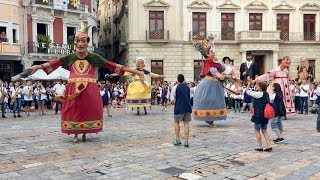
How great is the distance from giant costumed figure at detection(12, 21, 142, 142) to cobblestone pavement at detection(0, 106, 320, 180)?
0.42 m

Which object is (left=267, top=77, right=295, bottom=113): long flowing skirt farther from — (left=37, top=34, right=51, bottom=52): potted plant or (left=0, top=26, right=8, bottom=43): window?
(left=37, top=34, right=51, bottom=52): potted plant

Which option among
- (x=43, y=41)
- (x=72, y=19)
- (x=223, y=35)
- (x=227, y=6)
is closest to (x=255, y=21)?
(x=227, y=6)

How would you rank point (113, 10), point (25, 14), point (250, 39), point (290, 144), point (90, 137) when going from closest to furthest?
1. point (290, 144)
2. point (90, 137)
3. point (25, 14)
4. point (250, 39)
5. point (113, 10)

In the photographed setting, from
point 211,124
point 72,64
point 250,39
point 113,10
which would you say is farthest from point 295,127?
point 113,10

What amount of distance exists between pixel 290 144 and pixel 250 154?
5.23 ft

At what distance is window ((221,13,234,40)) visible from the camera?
3234cm

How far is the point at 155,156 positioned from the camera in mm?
Answer: 7309

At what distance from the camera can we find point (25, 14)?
88.5ft

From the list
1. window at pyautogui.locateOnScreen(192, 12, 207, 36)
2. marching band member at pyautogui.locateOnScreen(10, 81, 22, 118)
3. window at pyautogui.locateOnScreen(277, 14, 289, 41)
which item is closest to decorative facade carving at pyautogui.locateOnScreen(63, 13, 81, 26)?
window at pyautogui.locateOnScreen(192, 12, 207, 36)

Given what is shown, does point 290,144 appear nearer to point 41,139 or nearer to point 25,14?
point 41,139

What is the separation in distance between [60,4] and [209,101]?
20807 mm

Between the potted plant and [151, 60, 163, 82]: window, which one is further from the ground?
the potted plant

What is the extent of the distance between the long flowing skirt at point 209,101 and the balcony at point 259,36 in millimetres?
21523

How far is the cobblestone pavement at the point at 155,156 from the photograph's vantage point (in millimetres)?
6082
